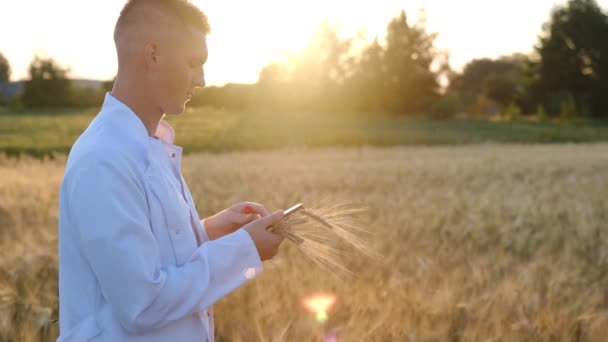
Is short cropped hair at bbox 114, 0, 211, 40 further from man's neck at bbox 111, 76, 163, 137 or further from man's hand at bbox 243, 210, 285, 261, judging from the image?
man's hand at bbox 243, 210, 285, 261

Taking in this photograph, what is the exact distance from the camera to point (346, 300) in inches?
81.0

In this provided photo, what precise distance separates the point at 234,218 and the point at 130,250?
45cm

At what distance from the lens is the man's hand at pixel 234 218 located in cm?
148

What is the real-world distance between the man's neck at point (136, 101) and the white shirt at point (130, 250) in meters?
0.02

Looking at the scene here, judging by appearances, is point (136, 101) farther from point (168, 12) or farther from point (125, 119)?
point (168, 12)

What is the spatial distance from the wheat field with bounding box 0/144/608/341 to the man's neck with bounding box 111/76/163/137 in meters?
0.51

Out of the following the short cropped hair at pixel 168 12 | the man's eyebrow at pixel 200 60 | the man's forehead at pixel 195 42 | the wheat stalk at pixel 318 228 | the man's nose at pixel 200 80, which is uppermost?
the short cropped hair at pixel 168 12

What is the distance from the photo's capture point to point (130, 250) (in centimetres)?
105

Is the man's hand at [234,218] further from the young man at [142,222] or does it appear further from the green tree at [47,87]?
the green tree at [47,87]

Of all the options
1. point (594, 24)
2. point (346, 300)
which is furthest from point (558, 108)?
point (346, 300)

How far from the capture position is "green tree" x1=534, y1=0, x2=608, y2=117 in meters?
43.6

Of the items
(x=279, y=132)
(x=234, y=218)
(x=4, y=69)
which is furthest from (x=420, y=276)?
(x=4, y=69)

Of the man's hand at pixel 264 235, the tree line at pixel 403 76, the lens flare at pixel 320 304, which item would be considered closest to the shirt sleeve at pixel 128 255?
the man's hand at pixel 264 235

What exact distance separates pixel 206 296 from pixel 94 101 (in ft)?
120
